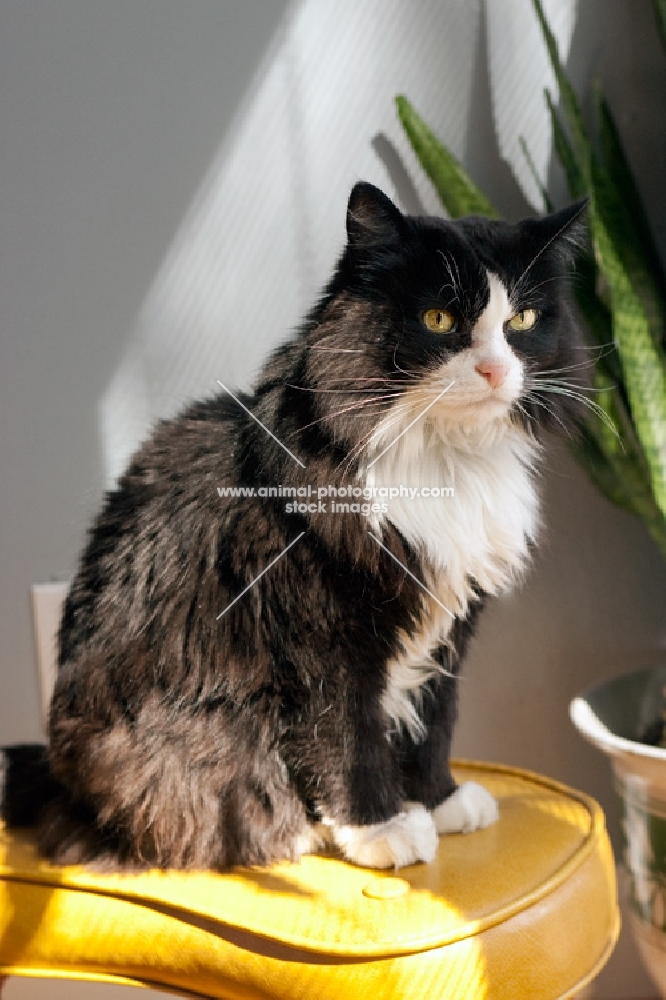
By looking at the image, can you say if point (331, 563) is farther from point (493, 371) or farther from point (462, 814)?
point (462, 814)

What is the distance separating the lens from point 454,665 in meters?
0.95

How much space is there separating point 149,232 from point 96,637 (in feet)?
1.79

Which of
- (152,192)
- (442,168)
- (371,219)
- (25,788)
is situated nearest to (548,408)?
(371,219)

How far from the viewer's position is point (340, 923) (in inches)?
30.0

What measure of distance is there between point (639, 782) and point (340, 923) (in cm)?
52

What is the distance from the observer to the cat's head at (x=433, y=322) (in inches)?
30.7

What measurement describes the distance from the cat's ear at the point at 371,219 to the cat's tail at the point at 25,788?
68cm

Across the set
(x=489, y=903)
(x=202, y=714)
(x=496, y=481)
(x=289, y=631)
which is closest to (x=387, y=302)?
(x=496, y=481)

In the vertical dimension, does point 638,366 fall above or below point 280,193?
below

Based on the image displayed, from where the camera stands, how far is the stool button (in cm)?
80

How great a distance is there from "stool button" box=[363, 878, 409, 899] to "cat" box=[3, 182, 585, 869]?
3cm

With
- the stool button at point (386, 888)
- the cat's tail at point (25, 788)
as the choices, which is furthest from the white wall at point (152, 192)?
the stool button at point (386, 888)

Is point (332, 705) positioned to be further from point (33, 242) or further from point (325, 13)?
point (325, 13)

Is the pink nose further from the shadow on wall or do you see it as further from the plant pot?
the plant pot
